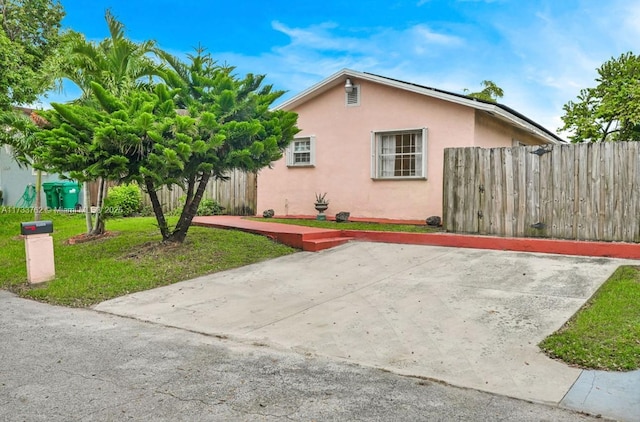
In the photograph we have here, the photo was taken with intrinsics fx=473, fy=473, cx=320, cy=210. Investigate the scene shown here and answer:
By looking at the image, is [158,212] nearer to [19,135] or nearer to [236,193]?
[19,135]

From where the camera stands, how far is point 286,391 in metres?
3.49

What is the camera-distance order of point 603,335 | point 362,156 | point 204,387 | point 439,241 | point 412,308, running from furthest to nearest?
point 362,156
point 439,241
point 412,308
point 603,335
point 204,387

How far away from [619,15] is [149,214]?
50.5 feet

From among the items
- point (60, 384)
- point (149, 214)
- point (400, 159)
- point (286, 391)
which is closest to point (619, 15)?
point (400, 159)

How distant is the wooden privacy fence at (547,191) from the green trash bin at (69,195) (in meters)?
15.0

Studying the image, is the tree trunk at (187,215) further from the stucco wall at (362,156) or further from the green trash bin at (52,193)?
the green trash bin at (52,193)

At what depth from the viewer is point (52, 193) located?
1883 cm

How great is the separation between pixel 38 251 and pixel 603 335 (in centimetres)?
776

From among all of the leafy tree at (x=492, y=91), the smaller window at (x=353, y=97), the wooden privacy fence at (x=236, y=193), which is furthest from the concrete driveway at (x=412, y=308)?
the leafy tree at (x=492, y=91)

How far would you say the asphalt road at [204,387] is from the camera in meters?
3.12

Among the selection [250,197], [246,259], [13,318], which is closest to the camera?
[13,318]

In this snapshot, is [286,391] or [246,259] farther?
[246,259]

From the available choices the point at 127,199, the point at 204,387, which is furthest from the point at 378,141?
the point at 204,387

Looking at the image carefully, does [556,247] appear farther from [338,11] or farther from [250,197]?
[250,197]
